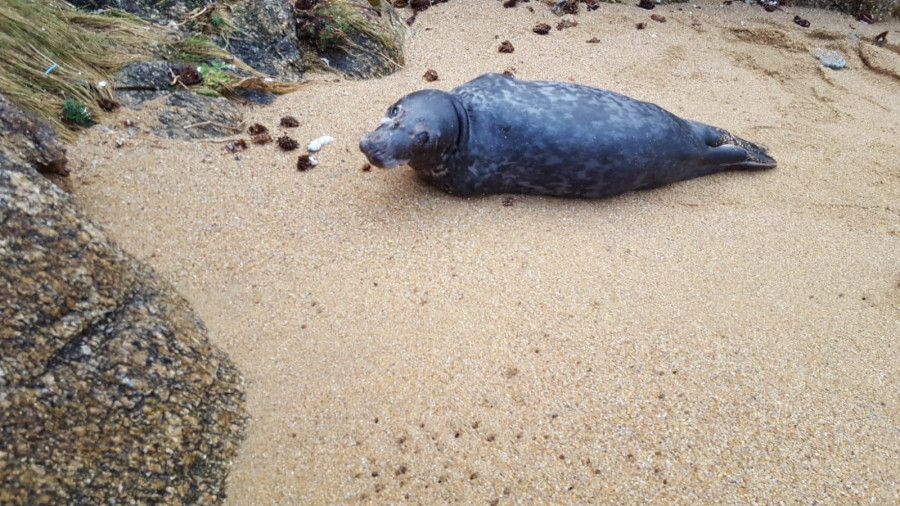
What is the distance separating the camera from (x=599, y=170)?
3.19 m

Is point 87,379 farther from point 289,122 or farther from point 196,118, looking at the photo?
point 289,122

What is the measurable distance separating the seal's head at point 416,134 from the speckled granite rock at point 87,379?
1364 mm

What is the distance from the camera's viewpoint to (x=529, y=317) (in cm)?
251

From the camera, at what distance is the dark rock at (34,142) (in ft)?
7.66

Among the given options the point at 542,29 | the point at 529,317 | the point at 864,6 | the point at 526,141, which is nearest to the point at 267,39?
the point at 526,141

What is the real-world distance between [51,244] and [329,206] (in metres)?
1.55

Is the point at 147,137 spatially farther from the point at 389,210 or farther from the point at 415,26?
the point at 415,26

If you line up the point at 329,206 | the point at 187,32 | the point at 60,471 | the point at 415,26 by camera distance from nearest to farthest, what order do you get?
the point at 60,471
the point at 329,206
the point at 187,32
the point at 415,26

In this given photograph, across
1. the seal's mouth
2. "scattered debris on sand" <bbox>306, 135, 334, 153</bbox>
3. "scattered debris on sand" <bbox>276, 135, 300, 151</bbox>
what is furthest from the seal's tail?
"scattered debris on sand" <bbox>276, 135, 300, 151</bbox>

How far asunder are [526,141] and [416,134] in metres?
0.64

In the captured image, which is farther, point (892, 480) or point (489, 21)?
point (489, 21)

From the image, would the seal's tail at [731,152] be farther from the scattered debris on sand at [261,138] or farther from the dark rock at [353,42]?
the scattered debris on sand at [261,138]

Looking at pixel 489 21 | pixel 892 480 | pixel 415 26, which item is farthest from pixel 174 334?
pixel 489 21

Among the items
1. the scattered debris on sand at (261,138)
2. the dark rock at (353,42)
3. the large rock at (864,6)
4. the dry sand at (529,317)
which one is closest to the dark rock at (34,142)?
the dry sand at (529,317)
